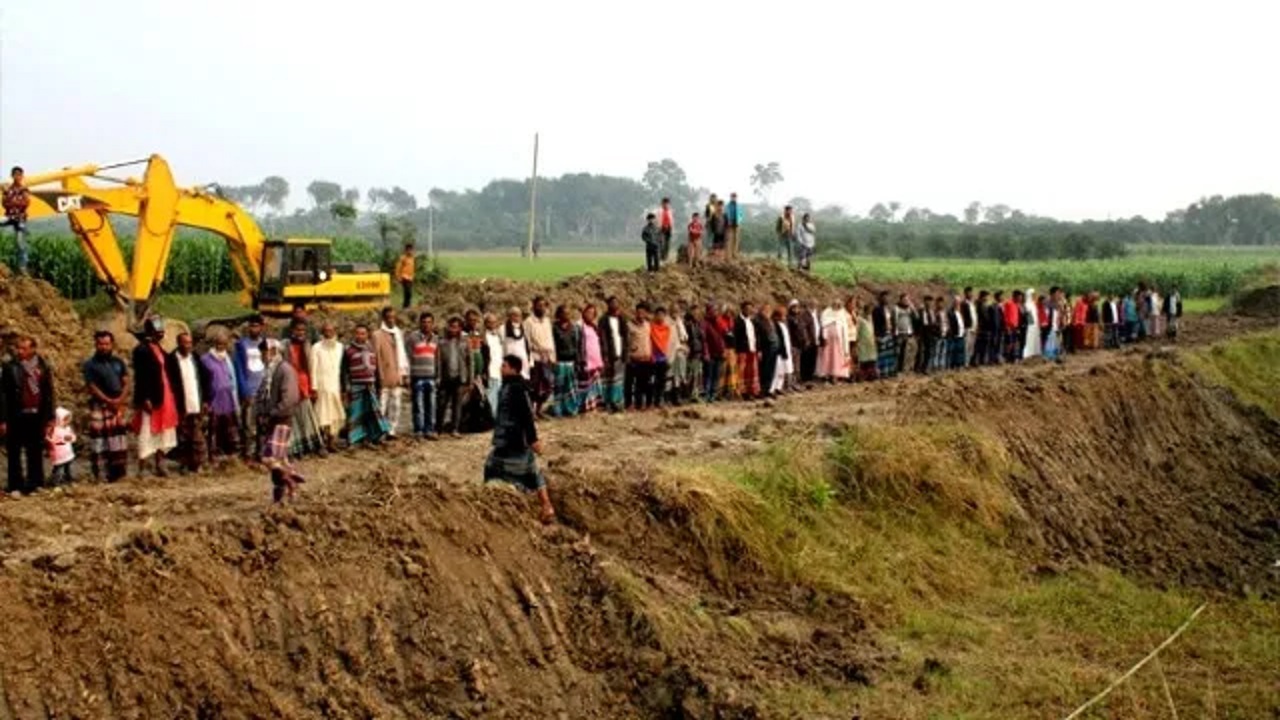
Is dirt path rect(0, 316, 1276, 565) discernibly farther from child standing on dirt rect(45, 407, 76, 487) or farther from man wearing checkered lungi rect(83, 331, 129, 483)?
child standing on dirt rect(45, 407, 76, 487)

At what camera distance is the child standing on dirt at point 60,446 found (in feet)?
36.6

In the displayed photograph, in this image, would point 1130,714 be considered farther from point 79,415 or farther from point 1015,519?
point 79,415

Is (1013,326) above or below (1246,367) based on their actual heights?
above

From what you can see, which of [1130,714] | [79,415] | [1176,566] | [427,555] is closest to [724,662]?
[427,555]

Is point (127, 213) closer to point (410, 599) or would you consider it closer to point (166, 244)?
point (166, 244)

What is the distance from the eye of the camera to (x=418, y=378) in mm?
13867

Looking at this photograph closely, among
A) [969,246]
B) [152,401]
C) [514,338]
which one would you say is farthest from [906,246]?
[152,401]

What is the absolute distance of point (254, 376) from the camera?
491 inches

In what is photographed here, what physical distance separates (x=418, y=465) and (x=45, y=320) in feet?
24.8

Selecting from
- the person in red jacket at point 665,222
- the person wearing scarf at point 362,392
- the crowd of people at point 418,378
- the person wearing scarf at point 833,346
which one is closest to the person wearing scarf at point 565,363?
the crowd of people at point 418,378

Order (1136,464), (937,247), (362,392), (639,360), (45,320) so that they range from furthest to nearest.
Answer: (937,247) → (1136,464) → (45,320) → (639,360) → (362,392)

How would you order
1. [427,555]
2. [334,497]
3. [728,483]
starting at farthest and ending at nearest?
1. [728,483]
2. [334,497]
3. [427,555]

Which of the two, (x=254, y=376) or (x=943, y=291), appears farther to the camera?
(x=943, y=291)

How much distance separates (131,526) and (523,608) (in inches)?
111
